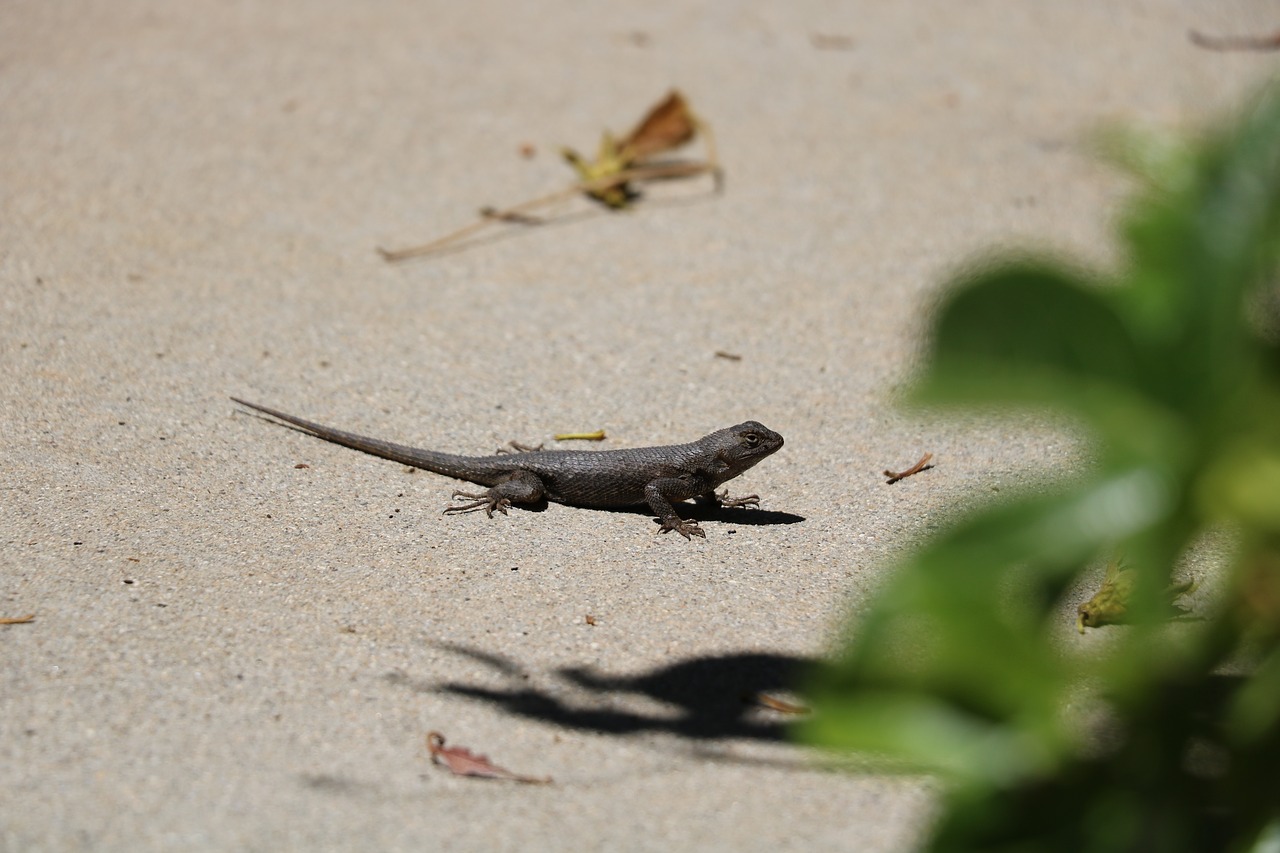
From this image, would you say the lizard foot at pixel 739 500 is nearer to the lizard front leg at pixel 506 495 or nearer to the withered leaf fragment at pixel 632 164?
the lizard front leg at pixel 506 495

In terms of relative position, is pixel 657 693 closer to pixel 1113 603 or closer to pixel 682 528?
pixel 682 528

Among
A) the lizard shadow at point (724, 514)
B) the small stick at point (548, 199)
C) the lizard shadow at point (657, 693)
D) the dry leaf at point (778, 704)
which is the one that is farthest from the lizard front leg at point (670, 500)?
the small stick at point (548, 199)

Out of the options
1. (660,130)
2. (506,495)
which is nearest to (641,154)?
(660,130)

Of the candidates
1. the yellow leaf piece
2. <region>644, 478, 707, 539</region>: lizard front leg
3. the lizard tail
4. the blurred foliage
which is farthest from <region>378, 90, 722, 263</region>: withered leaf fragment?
the blurred foliage

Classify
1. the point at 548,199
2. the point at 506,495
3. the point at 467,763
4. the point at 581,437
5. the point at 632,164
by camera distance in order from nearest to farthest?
the point at 467,763, the point at 506,495, the point at 581,437, the point at 548,199, the point at 632,164

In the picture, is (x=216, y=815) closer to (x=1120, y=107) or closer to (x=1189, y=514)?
(x=1189, y=514)

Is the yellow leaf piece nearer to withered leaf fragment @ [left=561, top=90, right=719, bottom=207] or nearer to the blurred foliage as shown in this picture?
withered leaf fragment @ [left=561, top=90, right=719, bottom=207]
